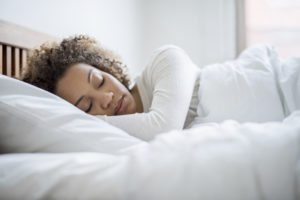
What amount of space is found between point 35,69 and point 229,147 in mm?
828

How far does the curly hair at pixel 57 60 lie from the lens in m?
1.10

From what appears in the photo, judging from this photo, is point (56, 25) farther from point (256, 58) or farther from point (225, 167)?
point (225, 167)

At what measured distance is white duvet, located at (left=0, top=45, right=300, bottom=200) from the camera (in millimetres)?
397

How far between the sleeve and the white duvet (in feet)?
1.14

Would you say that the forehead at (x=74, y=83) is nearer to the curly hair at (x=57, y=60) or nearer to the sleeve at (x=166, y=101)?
the curly hair at (x=57, y=60)

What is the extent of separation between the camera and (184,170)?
1.36ft

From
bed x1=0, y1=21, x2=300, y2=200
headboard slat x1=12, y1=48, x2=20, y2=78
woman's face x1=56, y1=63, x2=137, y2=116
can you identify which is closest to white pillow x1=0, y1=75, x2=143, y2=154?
bed x1=0, y1=21, x2=300, y2=200

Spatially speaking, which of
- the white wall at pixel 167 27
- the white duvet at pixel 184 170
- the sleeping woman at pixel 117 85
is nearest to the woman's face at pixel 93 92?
the sleeping woman at pixel 117 85

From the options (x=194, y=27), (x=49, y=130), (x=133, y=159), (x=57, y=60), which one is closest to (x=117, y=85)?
(x=57, y=60)

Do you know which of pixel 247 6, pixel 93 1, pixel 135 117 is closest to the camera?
pixel 135 117

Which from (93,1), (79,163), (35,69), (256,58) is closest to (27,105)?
(79,163)

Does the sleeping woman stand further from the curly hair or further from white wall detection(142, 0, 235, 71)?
white wall detection(142, 0, 235, 71)

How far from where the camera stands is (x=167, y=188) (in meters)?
0.40

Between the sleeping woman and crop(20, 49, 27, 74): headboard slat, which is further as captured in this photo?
crop(20, 49, 27, 74): headboard slat
